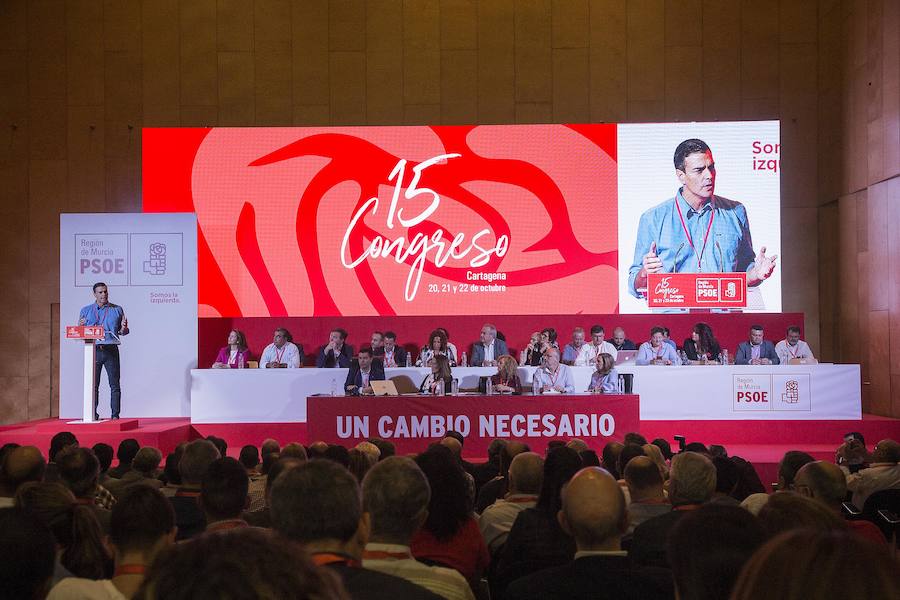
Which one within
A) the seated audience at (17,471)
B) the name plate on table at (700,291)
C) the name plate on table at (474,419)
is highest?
the name plate on table at (700,291)

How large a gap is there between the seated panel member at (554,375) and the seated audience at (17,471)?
5.92 m

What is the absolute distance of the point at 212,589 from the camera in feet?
2.68

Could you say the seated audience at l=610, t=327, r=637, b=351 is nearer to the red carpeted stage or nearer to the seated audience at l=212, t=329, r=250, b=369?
the red carpeted stage

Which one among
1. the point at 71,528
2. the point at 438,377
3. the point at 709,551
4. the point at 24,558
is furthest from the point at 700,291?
the point at 24,558

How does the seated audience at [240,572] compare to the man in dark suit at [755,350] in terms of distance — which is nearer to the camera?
the seated audience at [240,572]

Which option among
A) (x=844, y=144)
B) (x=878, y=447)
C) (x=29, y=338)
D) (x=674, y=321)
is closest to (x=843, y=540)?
(x=878, y=447)

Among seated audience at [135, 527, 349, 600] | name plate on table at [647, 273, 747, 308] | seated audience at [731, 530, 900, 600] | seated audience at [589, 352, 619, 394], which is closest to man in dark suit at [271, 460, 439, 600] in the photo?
seated audience at [135, 527, 349, 600]

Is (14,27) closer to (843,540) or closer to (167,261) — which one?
(167,261)

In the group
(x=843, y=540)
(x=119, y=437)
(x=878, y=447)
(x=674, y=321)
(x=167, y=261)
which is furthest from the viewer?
(x=674, y=321)

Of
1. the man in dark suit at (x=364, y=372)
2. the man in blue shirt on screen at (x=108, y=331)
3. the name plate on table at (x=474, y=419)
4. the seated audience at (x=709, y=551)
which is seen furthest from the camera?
the man in blue shirt on screen at (x=108, y=331)

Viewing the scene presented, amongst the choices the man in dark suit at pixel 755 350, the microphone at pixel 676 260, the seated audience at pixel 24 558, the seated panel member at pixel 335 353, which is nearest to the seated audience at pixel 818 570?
the seated audience at pixel 24 558

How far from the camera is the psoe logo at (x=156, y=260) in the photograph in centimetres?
997

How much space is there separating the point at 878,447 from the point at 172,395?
25.0ft

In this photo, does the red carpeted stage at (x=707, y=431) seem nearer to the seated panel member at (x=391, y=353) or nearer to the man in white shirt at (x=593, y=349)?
the man in white shirt at (x=593, y=349)
